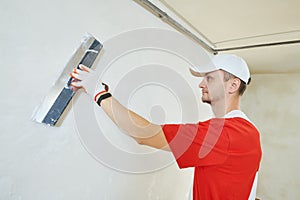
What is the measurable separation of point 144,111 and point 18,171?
731 millimetres

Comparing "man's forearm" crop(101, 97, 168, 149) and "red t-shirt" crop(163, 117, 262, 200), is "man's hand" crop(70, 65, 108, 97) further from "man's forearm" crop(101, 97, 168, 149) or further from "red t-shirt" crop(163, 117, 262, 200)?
"red t-shirt" crop(163, 117, 262, 200)

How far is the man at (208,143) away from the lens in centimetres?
81

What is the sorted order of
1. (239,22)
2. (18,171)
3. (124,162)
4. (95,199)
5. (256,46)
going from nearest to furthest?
(18,171) → (95,199) → (124,162) → (239,22) → (256,46)

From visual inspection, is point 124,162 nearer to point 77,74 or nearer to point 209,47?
point 77,74

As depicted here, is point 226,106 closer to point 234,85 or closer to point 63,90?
point 234,85

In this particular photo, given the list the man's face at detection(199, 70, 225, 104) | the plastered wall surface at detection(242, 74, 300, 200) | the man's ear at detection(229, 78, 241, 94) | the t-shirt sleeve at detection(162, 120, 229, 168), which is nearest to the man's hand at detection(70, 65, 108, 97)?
the t-shirt sleeve at detection(162, 120, 229, 168)

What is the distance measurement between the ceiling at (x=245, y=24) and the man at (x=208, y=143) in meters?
0.46

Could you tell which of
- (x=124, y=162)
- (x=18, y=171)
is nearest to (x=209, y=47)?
(x=124, y=162)

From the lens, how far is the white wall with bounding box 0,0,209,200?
2.22 feet

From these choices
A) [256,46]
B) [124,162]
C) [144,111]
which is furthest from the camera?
[256,46]

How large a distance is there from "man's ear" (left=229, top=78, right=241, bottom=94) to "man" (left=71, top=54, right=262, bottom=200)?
1.1 inches

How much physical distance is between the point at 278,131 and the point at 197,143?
91.6 inches

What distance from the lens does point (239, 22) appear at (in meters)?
1.38

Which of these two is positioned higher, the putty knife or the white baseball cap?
the white baseball cap
